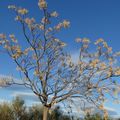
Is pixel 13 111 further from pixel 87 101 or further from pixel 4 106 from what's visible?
pixel 87 101

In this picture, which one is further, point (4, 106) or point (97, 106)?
point (4, 106)

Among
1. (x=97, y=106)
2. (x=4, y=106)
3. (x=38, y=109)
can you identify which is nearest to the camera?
(x=97, y=106)

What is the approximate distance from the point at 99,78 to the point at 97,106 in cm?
201

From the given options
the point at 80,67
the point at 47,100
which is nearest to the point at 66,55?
the point at 80,67

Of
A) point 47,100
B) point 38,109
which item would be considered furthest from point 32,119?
point 47,100

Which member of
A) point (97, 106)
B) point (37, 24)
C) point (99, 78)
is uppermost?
point (37, 24)

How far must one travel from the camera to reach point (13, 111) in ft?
173

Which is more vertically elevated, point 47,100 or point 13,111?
point 13,111

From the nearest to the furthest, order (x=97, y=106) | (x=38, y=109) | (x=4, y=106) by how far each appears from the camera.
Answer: (x=97, y=106) < (x=4, y=106) < (x=38, y=109)

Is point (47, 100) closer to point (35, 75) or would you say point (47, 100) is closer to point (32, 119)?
point (35, 75)

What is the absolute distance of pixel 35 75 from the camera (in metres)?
27.4

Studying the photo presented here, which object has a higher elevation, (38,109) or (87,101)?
(38,109)

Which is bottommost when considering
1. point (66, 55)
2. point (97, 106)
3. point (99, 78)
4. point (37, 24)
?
point (97, 106)

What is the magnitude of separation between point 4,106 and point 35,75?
26.1 meters
